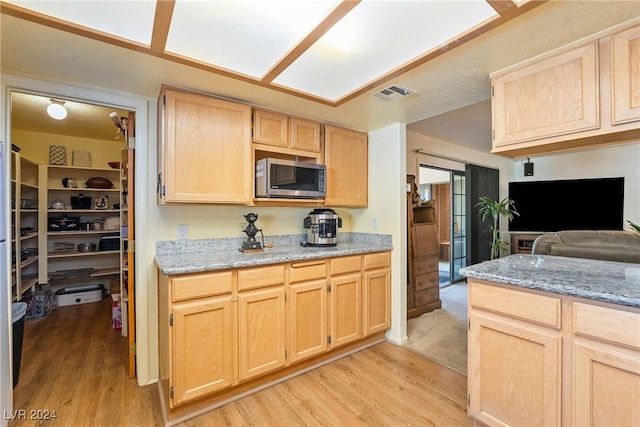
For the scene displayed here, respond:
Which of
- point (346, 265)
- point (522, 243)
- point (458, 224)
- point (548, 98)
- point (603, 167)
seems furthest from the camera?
point (522, 243)

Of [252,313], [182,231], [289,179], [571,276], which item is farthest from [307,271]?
[571,276]

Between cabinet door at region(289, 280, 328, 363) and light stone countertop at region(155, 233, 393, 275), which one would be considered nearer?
light stone countertop at region(155, 233, 393, 275)

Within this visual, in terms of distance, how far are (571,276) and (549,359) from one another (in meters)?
0.43

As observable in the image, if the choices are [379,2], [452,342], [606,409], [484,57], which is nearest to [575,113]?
[484,57]

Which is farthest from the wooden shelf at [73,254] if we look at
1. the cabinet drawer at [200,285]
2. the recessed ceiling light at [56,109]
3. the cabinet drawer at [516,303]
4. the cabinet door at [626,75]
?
the cabinet door at [626,75]

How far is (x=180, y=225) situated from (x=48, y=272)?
329cm

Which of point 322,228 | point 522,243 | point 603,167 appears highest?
point 603,167

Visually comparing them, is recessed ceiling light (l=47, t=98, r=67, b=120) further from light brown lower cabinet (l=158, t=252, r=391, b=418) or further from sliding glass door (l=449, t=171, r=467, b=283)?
sliding glass door (l=449, t=171, r=467, b=283)

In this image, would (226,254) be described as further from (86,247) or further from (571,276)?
(86,247)

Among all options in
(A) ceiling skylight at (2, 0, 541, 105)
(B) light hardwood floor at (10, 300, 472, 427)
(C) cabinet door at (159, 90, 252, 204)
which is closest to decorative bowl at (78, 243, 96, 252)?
(B) light hardwood floor at (10, 300, 472, 427)

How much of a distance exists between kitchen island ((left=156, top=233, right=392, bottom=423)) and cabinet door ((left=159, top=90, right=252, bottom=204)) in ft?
1.60

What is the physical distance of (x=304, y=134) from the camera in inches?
101

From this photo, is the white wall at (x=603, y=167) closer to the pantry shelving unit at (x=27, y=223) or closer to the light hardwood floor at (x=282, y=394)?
the light hardwood floor at (x=282, y=394)

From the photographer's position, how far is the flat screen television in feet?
14.9
